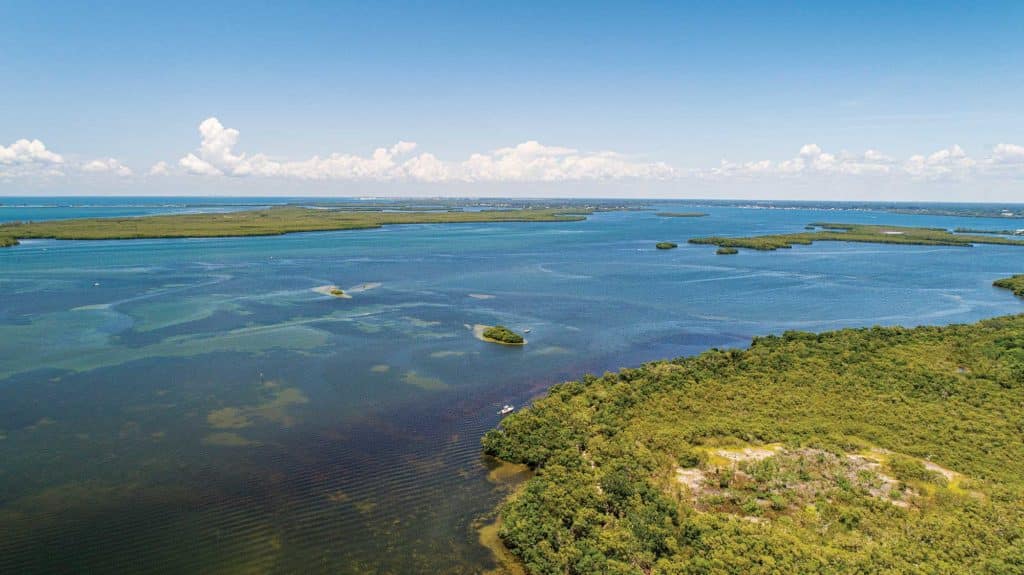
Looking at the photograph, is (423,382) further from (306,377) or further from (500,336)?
(500,336)

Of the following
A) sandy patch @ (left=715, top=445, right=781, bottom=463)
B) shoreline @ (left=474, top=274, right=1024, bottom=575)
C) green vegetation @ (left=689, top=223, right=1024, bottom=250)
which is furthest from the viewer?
green vegetation @ (left=689, top=223, right=1024, bottom=250)

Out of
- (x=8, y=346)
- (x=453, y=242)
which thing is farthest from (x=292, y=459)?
(x=453, y=242)

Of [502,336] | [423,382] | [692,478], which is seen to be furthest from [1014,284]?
[423,382]

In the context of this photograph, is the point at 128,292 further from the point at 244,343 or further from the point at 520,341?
the point at 520,341

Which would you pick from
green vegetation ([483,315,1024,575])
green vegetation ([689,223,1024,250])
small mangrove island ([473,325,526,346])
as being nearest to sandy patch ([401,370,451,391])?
green vegetation ([483,315,1024,575])

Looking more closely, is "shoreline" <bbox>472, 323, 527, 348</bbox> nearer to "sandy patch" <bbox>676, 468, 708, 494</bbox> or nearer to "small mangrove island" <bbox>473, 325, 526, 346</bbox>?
"small mangrove island" <bbox>473, 325, 526, 346</bbox>

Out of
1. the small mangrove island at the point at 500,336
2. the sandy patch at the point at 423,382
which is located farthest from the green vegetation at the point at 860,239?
the sandy patch at the point at 423,382
